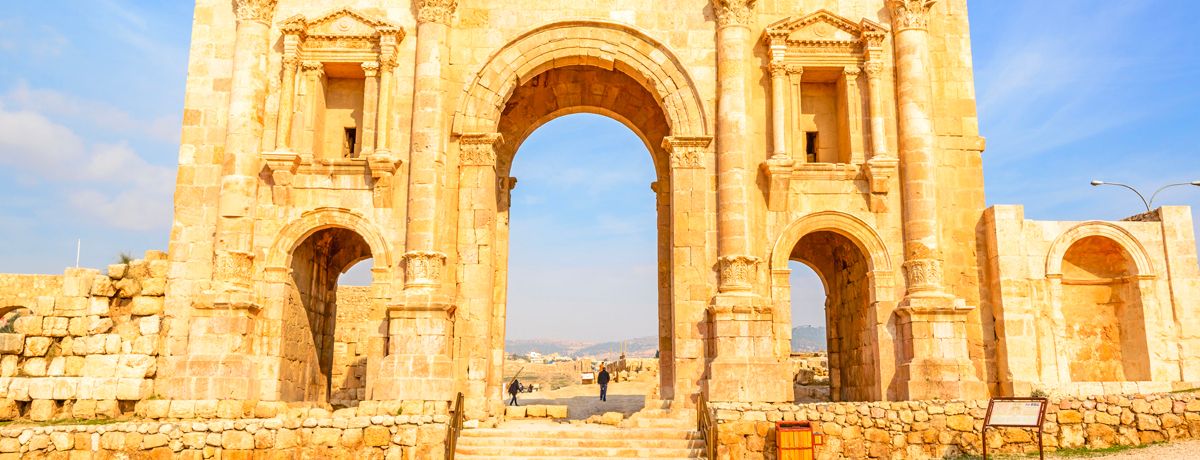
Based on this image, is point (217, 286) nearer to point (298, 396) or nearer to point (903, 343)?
point (298, 396)

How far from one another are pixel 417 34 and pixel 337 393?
11.7m

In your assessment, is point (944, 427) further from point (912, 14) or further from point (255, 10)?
point (255, 10)

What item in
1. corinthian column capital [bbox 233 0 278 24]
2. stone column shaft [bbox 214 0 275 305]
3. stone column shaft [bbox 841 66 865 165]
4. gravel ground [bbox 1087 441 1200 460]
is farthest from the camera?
stone column shaft [bbox 841 66 865 165]

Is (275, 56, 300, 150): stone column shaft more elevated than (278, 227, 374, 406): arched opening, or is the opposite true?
(275, 56, 300, 150): stone column shaft

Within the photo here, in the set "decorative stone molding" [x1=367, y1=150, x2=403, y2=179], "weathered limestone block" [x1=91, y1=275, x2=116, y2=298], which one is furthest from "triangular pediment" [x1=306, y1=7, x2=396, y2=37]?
"weathered limestone block" [x1=91, y1=275, x2=116, y2=298]

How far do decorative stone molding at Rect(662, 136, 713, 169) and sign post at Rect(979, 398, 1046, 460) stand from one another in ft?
26.3

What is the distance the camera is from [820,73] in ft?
63.2

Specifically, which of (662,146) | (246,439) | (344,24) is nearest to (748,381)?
(662,146)

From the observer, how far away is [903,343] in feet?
57.1

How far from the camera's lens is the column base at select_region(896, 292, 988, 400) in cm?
1648

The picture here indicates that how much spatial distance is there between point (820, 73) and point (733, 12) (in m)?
2.57

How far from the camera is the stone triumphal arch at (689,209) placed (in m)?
17.0

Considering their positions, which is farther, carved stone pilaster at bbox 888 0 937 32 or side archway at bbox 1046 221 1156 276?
carved stone pilaster at bbox 888 0 937 32

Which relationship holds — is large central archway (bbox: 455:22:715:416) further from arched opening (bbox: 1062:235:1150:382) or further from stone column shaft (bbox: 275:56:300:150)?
arched opening (bbox: 1062:235:1150:382)
